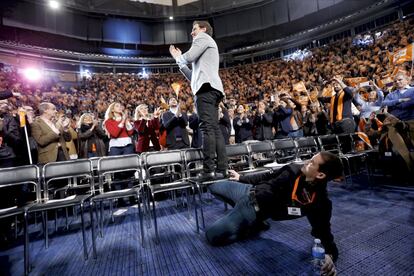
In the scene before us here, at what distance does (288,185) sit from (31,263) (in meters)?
2.47

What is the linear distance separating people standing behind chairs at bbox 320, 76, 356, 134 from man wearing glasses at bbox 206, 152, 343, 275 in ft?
11.4

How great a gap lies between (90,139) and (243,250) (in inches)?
156

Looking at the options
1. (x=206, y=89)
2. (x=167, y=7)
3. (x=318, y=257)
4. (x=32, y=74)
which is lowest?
(x=318, y=257)

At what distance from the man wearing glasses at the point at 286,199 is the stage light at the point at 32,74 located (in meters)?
13.7

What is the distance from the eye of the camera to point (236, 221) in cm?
202

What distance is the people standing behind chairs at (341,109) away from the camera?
459 cm

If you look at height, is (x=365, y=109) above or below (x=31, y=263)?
above

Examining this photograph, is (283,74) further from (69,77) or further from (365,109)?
(69,77)

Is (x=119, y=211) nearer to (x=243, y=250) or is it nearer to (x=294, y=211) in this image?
(x=243, y=250)

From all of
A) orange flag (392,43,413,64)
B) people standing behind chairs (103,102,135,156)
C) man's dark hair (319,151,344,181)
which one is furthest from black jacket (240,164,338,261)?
orange flag (392,43,413,64)

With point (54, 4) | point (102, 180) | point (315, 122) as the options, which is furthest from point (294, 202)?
Answer: point (54, 4)

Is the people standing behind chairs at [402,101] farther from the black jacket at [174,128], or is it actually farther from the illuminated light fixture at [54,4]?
the illuminated light fixture at [54,4]

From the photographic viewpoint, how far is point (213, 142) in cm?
233

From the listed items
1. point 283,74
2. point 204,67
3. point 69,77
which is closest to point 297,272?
point 204,67
